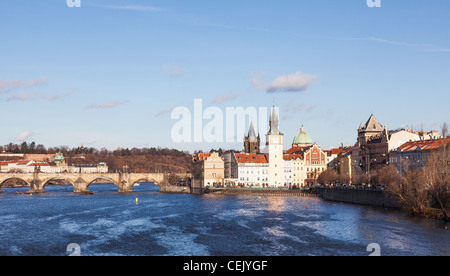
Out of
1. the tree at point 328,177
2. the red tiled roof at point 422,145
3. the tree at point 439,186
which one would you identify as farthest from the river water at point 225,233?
the tree at point 328,177

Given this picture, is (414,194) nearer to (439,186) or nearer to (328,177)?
(439,186)

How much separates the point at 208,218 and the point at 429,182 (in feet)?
94.5

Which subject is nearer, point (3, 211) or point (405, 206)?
point (405, 206)

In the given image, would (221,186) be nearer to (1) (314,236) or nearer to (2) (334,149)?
(2) (334,149)

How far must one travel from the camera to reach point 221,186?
152m

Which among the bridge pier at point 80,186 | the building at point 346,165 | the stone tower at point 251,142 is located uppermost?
the stone tower at point 251,142

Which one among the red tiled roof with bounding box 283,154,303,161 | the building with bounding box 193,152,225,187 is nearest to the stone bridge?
the building with bounding box 193,152,225,187

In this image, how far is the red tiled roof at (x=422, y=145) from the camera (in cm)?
9426

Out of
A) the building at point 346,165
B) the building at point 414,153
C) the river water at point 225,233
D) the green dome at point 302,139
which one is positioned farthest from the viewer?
the green dome at point 302,139

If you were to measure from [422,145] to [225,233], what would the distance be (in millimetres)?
57146

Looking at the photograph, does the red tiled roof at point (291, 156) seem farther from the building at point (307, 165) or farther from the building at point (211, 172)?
the building at point (211, 172)

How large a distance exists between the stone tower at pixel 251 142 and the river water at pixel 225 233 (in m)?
90.4
